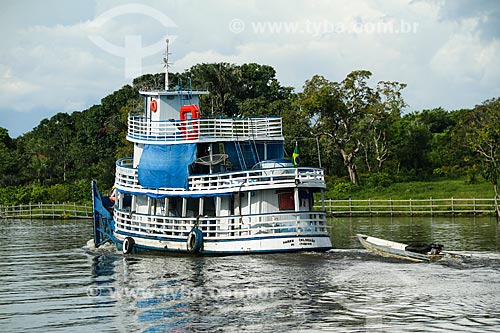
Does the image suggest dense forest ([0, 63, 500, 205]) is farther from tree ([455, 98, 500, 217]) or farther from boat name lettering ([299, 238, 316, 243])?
boat name lettering ([299, 238, 316, 243])

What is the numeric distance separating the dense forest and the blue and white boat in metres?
19.1

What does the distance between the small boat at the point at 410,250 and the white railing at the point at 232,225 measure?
2143 mm

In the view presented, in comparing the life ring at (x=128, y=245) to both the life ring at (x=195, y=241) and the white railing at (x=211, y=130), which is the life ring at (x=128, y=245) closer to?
the life ring at (x=195, y=241)

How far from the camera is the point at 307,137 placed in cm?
6288

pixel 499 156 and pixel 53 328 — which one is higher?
pixel 499 156

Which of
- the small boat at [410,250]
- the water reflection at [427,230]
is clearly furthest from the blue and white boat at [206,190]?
the water reflection at [427,230]

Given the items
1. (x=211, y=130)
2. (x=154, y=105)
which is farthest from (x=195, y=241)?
(x=154, y=105)

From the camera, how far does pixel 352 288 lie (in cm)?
2217

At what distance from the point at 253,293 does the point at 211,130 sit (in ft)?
38.5

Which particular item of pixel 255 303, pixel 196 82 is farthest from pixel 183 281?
pixel 196 82

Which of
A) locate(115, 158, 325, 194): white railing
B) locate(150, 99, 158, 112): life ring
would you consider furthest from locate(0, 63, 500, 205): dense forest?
locate(115, 158, 325, 194): white railing

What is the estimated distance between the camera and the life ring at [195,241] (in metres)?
29.9

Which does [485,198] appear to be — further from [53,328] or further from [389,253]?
[53,328]

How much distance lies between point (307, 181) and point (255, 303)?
8.76 meters
